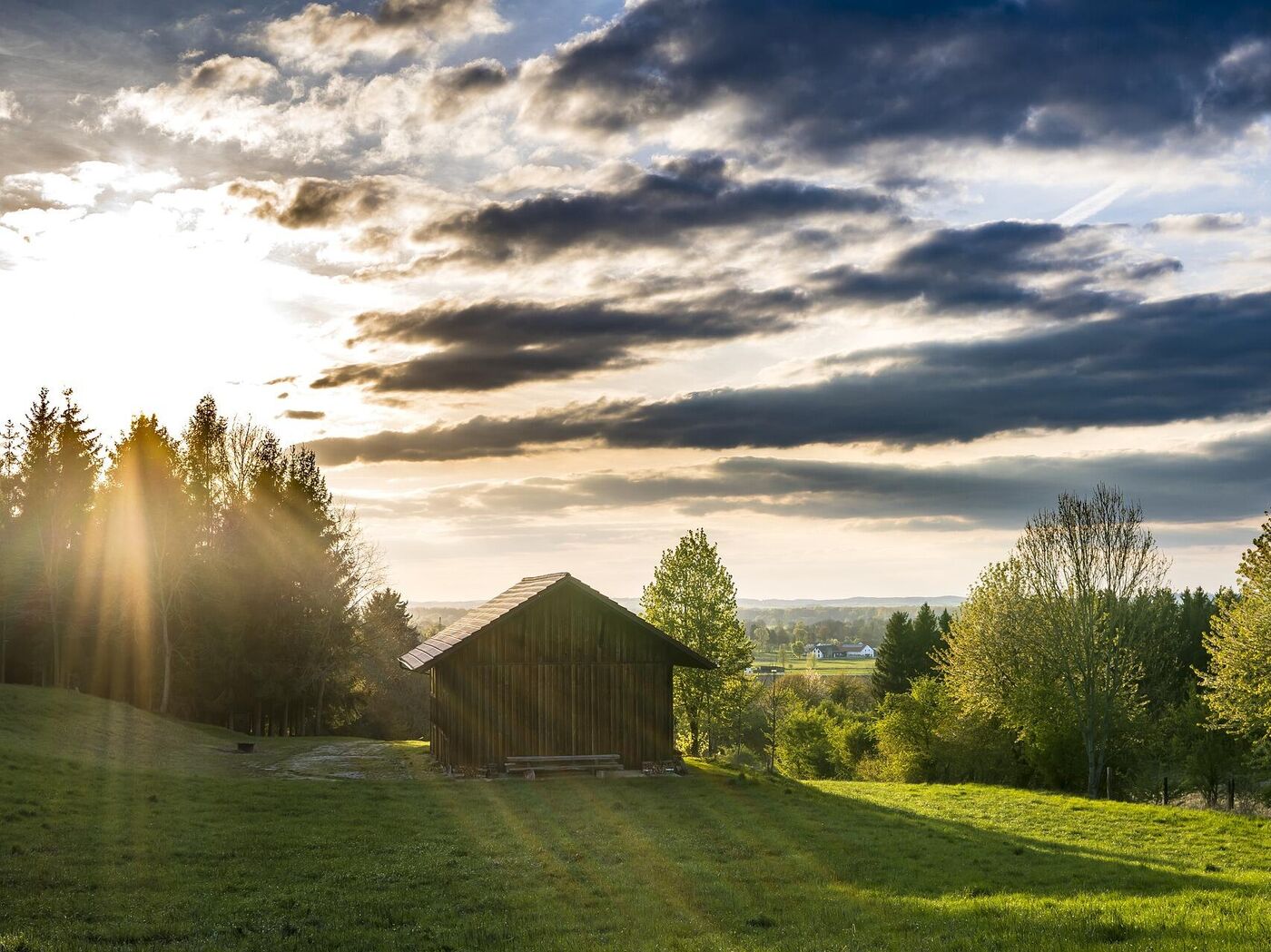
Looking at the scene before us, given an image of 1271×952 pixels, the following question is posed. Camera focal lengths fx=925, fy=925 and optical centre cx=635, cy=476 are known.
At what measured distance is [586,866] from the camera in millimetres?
17234

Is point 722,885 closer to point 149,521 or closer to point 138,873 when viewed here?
point 138,873

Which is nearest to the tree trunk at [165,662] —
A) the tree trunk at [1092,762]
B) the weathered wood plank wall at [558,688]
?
the weathered wood plank wall at [558,688]

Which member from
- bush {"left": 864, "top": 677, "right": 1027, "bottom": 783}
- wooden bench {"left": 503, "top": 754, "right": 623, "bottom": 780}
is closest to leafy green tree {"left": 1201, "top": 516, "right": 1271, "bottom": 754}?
bush {"left": 864, "top": 677, "right": 1027, "bottom": 783}

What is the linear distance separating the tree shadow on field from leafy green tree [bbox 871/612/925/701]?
6594cm

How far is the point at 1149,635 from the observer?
48031mm

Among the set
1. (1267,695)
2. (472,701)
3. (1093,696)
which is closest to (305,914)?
(472,701)

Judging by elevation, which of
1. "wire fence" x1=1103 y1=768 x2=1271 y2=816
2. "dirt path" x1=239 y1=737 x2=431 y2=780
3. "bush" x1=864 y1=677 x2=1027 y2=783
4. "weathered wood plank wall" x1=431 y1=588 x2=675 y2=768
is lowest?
"wire fence" x1=1103 y1=768 x2=1271 y2=816

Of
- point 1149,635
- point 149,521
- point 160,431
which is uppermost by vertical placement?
point 160,431

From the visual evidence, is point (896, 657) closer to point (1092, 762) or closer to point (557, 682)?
point (1092, 762)

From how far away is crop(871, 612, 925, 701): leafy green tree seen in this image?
90062 mm

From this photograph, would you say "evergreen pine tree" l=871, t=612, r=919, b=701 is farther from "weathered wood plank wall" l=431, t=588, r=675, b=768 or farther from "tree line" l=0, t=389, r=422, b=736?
"weathered wood plank wall" l=431, t=588, r=675, b=768

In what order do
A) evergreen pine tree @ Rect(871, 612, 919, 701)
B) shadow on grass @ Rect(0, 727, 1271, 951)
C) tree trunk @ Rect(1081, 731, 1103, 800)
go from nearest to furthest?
shadow on grass @ Rect(0, 727, 1271, 951), tree trunk @ Rect(1081, 731, 1103, 800), evergreen pine tree @ Rect(871, 612, 919, 701)

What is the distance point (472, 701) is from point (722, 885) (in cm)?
1778

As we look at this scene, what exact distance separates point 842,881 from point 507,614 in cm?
1756
